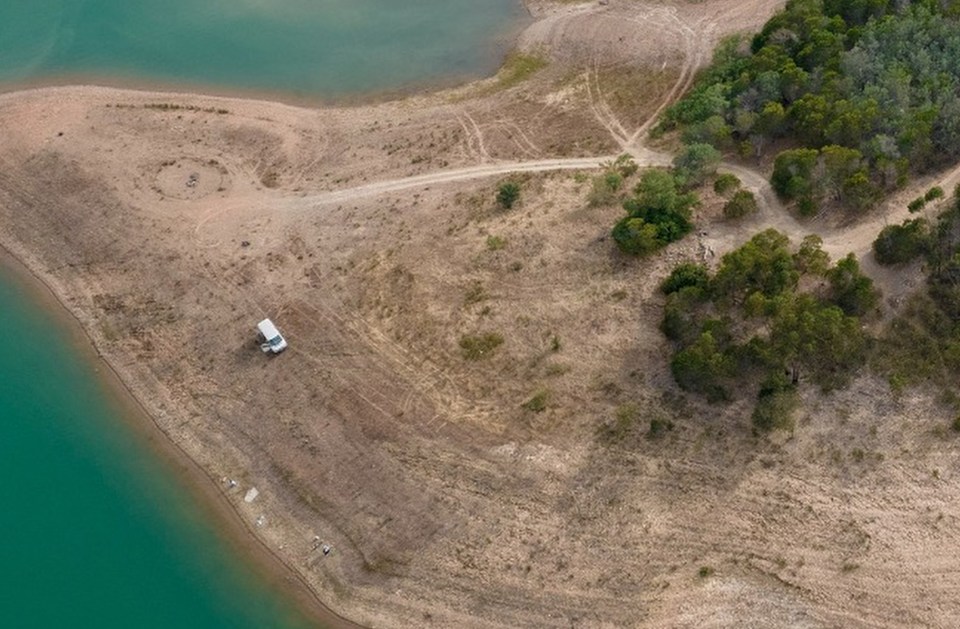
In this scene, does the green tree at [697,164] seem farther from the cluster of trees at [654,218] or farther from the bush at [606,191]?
the bush at [606,191]

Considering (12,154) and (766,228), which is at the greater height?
(12,154)

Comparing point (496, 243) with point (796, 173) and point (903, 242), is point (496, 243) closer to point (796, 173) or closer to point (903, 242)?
point (796, 173)

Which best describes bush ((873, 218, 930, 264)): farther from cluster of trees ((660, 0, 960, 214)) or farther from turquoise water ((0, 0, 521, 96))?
turquoise water ((0, 0, 521, 96))

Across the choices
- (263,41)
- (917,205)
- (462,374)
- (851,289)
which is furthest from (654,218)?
(263,41)

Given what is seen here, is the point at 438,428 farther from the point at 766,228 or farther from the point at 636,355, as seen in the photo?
the point at 766,228

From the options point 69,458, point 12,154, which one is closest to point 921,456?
point 69,458

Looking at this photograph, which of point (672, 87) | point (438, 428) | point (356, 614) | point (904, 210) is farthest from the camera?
point (672, 87)
